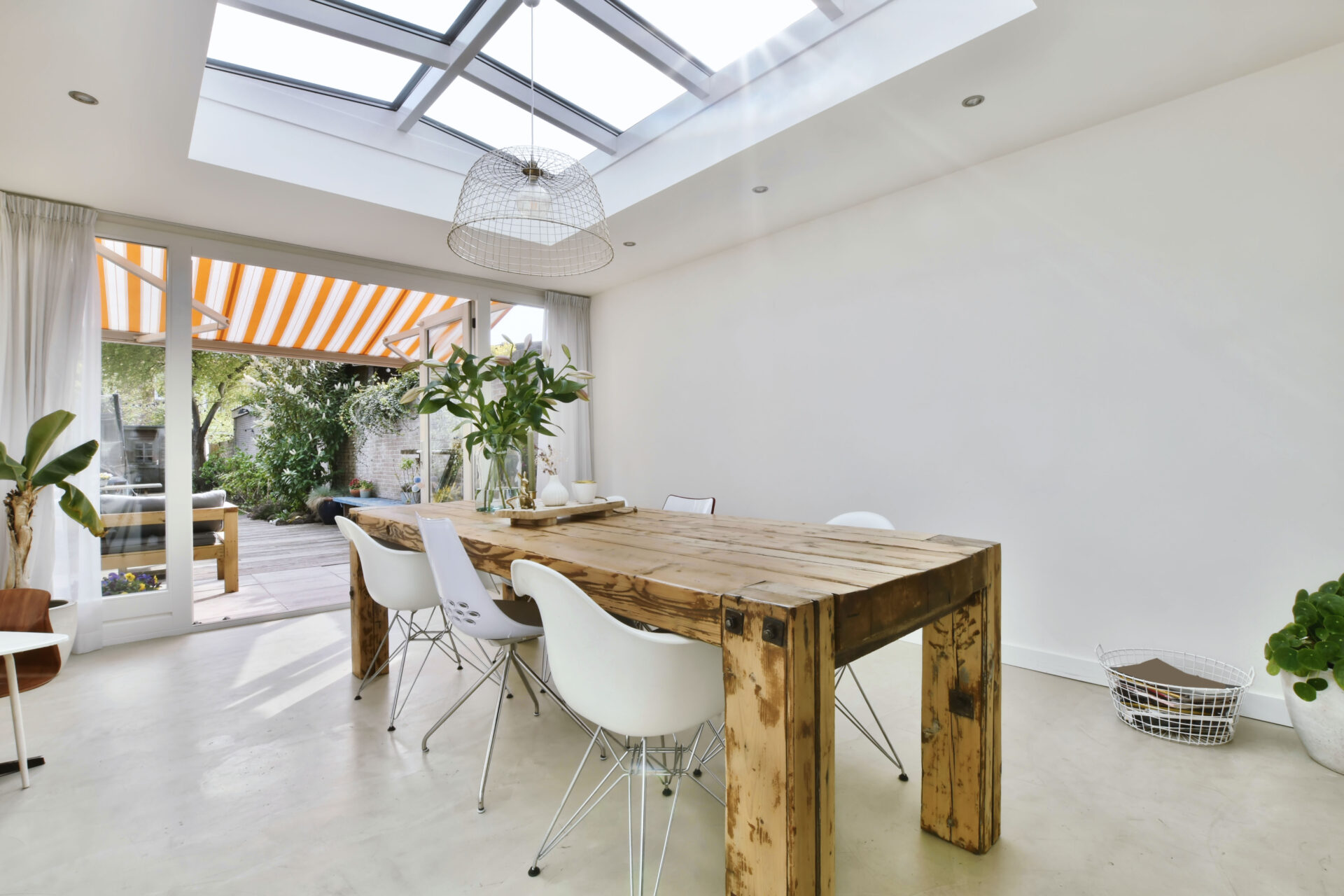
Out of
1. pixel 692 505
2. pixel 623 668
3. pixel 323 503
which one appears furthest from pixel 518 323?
pixel 323 503

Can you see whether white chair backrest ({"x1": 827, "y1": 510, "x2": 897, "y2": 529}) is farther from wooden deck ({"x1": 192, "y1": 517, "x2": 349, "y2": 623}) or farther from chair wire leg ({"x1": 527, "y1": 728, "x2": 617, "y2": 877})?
wooden deck ({"x1": 192, "y1": 517, "x2": 349, "y2": 623})

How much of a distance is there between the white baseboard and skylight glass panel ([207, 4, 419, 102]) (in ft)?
14.1

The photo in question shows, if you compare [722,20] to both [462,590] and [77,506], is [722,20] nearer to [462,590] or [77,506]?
[462,590]

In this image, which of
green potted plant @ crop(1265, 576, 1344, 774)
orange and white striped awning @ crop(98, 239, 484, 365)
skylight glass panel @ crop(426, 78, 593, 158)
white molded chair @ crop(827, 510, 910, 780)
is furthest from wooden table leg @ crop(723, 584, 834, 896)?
orange and white striped awning @ crop(98, 239, 484, 365)

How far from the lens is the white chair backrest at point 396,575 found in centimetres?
241

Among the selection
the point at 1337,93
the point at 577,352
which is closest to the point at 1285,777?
the point at 1337,93

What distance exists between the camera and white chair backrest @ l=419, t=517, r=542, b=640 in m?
1.96

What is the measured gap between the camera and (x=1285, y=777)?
1989 millimetres

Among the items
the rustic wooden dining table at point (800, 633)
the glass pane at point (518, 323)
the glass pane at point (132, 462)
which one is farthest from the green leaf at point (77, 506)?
the glass pane at point (518, 323)

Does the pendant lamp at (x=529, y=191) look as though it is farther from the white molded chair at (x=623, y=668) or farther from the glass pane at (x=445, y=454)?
the glass pane at (x=445, y=454)

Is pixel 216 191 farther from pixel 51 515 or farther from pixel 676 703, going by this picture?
pixel 676 703

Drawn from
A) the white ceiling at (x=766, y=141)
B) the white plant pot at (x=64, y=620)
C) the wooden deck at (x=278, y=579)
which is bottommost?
the wooden deck at (x=278, y=579)

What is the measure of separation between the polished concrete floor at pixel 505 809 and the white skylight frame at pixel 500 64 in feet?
9.73

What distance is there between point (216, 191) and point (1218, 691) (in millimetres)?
5131
